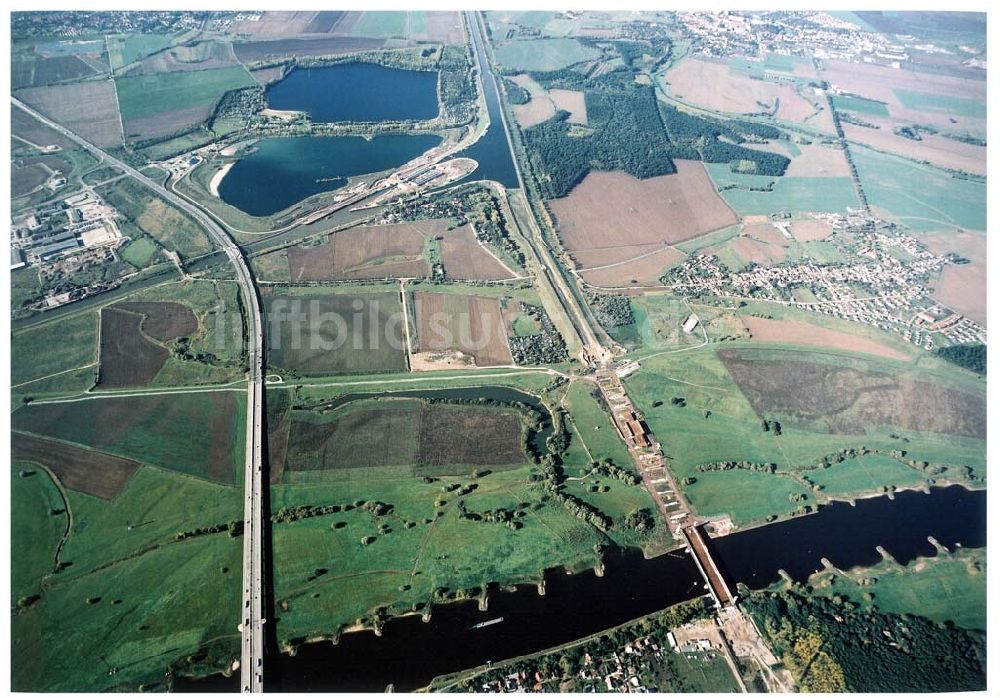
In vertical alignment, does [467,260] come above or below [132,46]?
below

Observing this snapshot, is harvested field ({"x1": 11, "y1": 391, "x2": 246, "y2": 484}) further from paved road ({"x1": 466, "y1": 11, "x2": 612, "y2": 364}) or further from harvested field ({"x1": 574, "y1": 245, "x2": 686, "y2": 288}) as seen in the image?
harvested field ({"x1": 574, "y1": 245, "x2": 686, "y2": 288})

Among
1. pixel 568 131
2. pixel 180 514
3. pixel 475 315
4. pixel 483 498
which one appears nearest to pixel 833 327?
pixel 475 315

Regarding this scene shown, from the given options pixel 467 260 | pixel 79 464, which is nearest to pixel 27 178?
pixel 79 464

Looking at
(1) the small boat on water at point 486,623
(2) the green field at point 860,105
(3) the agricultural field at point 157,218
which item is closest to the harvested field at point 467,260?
(3) the agricultural field at point 157,218

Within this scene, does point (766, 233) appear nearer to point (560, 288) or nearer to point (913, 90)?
point (560, 288)

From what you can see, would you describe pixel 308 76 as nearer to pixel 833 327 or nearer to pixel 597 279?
pixel 597 279

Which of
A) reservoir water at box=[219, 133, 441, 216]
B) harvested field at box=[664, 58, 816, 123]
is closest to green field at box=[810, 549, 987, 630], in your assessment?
reservoir water at box=[219, 133, 441, 216]

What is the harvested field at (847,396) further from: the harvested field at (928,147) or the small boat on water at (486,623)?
the harvested field at (928,147)

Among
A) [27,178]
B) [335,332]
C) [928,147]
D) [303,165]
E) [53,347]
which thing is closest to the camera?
[53,347]
